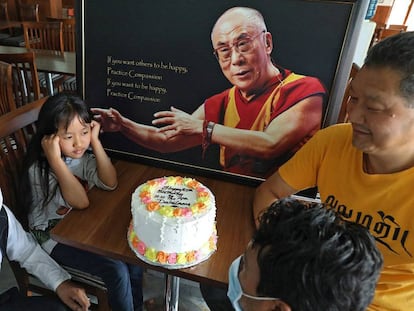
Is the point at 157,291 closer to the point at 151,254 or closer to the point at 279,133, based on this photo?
the point at 151,254

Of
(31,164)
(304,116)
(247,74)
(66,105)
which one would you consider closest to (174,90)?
(247,74)

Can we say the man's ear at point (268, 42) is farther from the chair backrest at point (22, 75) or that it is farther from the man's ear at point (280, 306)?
the chair backrest at point (22, 75)

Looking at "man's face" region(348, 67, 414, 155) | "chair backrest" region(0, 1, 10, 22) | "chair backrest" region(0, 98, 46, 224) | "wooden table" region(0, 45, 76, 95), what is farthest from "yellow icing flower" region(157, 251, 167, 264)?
"chair backrest" region(0, 1, 10, 22)

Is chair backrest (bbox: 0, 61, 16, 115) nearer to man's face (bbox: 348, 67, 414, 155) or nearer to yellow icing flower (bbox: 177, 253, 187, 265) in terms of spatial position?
yellow icing flower (bbox: 177, 253, 187, 265)

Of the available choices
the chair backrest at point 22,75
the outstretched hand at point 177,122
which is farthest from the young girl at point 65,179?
the chair backrest at point 22,75

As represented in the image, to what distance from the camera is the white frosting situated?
912 mm

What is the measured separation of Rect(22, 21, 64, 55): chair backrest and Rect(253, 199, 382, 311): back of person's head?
3237mm

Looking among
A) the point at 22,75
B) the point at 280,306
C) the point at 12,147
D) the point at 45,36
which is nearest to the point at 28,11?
the point at 45,36

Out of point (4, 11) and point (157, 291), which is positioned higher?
point (4, 11)

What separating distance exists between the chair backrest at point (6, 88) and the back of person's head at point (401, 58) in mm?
2157

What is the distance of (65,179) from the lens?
46.0 inches

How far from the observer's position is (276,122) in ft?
4.08

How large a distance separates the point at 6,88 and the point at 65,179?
4.53ft

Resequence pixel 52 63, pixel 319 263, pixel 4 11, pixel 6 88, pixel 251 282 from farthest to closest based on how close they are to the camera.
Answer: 1. pixel 4 11
2. pixel 52 63
3. pixel 6 88
4. pixel 251 282
5. pixel 319 263
